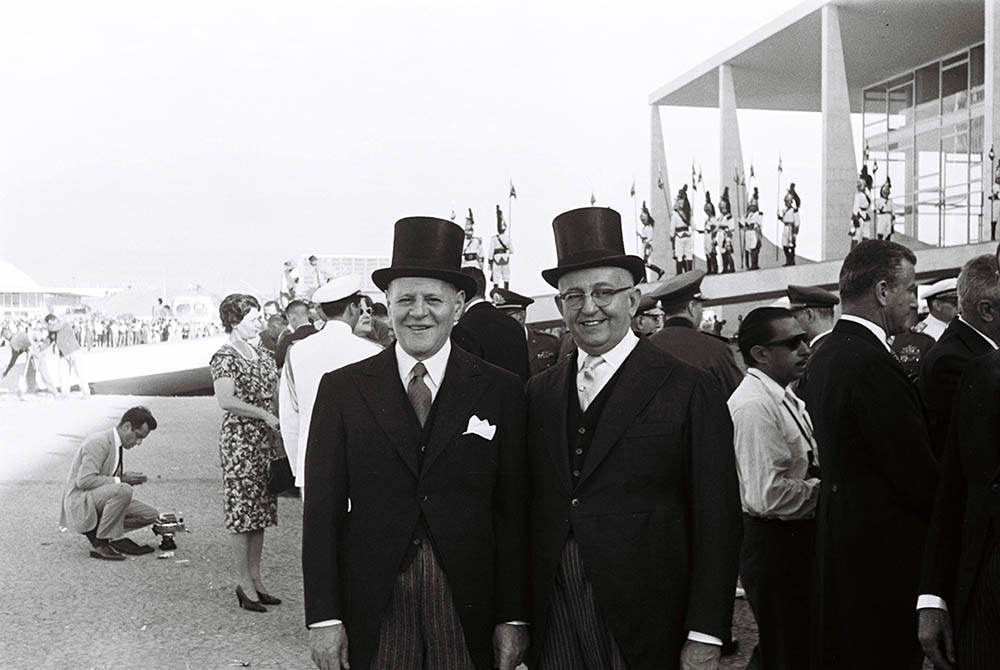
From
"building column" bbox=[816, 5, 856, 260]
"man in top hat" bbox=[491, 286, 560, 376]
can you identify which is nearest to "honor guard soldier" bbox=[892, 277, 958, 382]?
"man in top hat" bbox=[491, 286, 560, 376]

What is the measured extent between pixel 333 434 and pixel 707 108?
3673 cm

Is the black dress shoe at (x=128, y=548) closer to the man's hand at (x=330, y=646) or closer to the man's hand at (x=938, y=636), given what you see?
the man's hand at (x=330, y=646)

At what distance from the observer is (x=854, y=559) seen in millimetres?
3232

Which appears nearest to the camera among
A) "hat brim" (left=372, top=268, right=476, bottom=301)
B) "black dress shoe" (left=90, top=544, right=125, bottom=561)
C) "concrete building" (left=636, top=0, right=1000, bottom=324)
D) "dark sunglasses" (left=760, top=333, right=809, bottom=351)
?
"hat brim" (left=372, top=268, right=476, bottom=301)

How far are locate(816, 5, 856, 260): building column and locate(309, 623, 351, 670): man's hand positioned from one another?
82.1ft

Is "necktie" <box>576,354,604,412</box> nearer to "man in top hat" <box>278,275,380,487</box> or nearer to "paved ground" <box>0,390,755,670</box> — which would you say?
"man in top hat" <box>278,275,380,487</box>

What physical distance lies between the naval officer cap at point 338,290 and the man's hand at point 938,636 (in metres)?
3.07

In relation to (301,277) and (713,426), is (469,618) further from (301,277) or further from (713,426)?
(301,277)

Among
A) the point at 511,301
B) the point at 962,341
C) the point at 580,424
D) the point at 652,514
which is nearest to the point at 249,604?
the point at 511,301

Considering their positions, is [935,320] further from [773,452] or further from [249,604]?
[249,604]

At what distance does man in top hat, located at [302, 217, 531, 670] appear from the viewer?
104 inches

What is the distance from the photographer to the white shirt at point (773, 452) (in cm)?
384

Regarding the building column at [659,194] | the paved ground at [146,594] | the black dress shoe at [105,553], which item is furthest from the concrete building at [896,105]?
the black dress shoe at [105,553]

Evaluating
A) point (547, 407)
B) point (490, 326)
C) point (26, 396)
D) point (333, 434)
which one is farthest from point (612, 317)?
point (26, 396)
